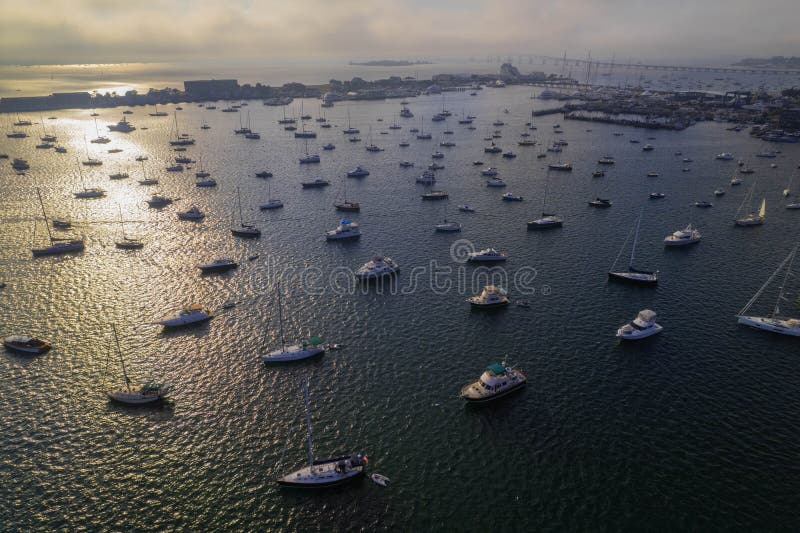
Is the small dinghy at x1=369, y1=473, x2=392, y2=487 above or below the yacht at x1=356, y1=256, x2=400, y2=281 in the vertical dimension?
below

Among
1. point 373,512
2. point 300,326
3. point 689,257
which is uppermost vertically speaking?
point 689,257

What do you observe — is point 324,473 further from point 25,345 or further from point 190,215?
point 190,215

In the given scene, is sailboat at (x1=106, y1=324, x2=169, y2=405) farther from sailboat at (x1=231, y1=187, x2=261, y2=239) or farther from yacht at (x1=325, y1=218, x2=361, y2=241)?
yacht at (x1=325, y1=218, x2=361, y2=241)

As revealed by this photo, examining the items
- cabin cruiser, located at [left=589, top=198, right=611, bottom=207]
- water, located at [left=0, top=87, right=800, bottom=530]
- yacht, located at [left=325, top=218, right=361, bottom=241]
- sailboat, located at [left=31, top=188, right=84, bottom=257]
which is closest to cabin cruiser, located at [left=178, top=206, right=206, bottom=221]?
water, located at [left=0, top=87, right=800, bottom=530]

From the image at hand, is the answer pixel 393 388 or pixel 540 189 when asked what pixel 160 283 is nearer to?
pixel 393 388

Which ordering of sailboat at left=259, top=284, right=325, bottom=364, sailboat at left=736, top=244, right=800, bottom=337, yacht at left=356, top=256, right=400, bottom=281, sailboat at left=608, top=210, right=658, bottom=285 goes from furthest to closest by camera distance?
1. yacht at left=356, top=256, right=400, bottom=281
2. sailboat at left=608, top=210, right=658, bottom=285
3. sailboat at left=736, top=244, right=800, bottom=337
4. sailboat at left=259, top=284, right=325, bottom=364

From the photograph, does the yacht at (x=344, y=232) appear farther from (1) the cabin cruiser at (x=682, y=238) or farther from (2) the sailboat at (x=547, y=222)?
(1) the cabin cruiser at (x=682, y=238)

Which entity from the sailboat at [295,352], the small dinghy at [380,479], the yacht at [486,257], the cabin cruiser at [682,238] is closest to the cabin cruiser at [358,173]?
the yacht at [486,257]

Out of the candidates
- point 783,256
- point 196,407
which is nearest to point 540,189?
point 783,256
